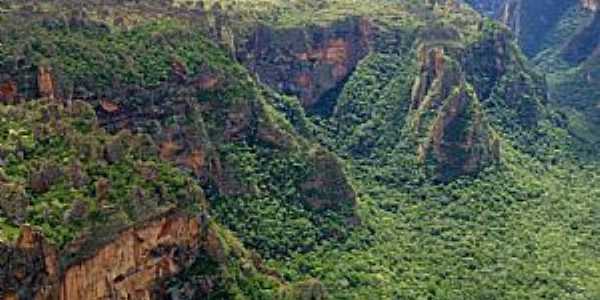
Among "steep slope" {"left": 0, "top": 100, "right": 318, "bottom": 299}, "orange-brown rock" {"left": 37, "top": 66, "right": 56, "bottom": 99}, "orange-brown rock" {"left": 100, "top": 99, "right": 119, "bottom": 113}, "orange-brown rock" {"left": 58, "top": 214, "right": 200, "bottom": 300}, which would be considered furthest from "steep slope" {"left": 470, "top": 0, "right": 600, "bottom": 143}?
"orange-brown rock" {"left": 58, "top": 214, "right": 200, "bottom": 300}

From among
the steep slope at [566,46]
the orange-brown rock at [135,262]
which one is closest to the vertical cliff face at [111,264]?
the orange-brown rock at [135,262]

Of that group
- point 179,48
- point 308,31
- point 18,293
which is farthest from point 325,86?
point 18,293

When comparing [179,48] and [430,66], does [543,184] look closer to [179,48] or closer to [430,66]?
[430,66]

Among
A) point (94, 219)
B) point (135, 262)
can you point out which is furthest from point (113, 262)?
point (94, 219)

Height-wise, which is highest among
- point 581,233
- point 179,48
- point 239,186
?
point 179,48

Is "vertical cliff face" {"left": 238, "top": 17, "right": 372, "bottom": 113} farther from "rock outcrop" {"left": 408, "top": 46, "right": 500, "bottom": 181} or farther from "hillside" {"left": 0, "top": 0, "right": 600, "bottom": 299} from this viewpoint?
"rock outcrop" {"left": 408, "top": 46, "right": 500, "bottom": 181}

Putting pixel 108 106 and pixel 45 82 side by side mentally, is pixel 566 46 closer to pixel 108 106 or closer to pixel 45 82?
pixel 108 106
